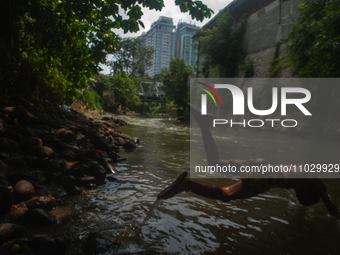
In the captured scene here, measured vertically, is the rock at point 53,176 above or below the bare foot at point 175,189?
below

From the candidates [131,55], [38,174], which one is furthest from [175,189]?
[131,55]

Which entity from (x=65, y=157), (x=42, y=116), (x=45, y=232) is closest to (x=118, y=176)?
(x=65, y=157)

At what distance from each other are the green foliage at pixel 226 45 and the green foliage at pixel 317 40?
772cm

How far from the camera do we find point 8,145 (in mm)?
3457

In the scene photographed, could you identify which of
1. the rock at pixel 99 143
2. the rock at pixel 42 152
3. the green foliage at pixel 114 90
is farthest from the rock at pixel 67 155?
the green foliage at pixel 114 90

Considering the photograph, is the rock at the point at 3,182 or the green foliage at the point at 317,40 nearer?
the rock at the point at 3,182

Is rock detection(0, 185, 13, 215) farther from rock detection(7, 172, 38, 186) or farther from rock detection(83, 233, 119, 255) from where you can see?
rock detection(83, 233, 119, 255)

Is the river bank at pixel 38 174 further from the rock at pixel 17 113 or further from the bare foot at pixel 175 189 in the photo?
the bare foot at pixel 175 189

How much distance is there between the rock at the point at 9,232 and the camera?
184 centimetres

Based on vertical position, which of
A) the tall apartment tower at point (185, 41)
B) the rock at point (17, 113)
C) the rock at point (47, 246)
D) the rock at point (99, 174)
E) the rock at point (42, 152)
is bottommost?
the rock at point (47, 246)

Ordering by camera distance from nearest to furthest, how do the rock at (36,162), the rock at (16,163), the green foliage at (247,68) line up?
the rock at (16,163)
the rock at (36,162)
the green foliage at (247,68)

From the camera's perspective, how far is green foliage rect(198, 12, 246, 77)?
68.7ft

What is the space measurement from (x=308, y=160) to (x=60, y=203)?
585 centimetres

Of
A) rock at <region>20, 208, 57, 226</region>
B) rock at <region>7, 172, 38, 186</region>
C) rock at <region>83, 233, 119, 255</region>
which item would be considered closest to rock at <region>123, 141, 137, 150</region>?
rock at <region>7, 172, 38, 186</region>
